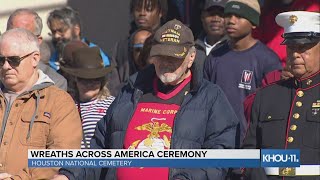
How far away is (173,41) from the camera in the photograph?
777 cm

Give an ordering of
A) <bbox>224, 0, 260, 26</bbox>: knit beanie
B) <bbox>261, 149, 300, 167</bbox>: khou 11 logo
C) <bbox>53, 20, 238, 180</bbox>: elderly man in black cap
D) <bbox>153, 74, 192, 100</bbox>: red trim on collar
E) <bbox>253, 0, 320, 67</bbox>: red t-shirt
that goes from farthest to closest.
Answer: <bbox>253, 0, 320, 67</bbox>: red t-shirt
<bbox>224, 0, 260, 26</bbox>: knit beanie
<bbox>153, 74, 192, 100</bbox>: red trim on collar
<bbox>53, 20, 238, 180</bbox>: elderly man in black cap
<bbox>261, 149, 300, 167</bbox>: khou 11 logo

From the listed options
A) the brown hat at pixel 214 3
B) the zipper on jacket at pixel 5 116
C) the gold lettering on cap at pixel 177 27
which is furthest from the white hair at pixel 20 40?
the brown hat at pixel 214 3

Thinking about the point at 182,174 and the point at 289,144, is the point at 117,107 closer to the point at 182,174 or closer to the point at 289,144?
the point at 182,174

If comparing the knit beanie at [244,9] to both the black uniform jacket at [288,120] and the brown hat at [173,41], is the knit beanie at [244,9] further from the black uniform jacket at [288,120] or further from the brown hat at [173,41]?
the black uniform jacket at [288,120]

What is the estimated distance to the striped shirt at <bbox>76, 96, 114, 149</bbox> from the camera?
8.84 metres

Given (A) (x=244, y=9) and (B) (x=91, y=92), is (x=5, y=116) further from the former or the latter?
(A) (x=244, y=9)

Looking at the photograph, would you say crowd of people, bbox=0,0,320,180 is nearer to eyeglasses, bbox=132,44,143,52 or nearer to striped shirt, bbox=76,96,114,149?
striped shirt, bbox=76,96,114,149

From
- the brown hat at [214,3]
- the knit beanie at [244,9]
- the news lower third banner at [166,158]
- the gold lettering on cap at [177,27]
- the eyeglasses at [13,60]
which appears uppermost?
the brown hat at [214,3]

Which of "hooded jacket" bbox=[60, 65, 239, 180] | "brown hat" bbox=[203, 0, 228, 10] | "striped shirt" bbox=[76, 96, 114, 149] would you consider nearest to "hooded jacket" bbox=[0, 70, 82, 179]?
"hooded jacket" bbox=[60, 65, 239, 180]

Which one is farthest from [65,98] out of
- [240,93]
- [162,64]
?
[240,93]

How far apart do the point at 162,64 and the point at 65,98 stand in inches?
27.6

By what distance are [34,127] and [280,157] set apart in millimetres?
1643

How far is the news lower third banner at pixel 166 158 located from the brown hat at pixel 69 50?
6.19 feet

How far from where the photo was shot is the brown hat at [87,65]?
9008 millimetres
